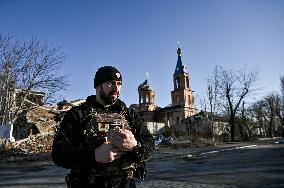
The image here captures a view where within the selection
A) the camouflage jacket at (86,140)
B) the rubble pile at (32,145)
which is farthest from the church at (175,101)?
the camouflage jacket at (86,140)

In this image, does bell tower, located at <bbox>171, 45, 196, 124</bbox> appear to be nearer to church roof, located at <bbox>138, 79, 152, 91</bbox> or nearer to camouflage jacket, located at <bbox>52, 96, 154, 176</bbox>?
church roof, located at <bbox>138, 79, 152, 91</bbox>

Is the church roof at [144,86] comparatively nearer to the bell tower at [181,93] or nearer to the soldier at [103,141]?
the bell tower at [181,93]

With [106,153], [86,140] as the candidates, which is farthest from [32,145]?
[106,153]

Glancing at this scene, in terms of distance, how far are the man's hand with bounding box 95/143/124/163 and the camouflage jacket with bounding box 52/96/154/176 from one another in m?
0.07

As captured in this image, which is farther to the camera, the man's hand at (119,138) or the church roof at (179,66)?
the church roof at (179,66)

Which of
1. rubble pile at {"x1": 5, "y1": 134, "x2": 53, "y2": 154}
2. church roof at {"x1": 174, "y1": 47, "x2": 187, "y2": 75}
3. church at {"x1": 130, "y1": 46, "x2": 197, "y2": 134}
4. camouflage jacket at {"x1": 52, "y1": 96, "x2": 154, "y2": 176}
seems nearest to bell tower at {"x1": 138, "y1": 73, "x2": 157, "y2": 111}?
church at {"x1": 130, "y1": 46, "x2": 197, "y2": 134}

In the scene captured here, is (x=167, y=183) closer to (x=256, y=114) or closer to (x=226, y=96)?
(x=226, y=96)

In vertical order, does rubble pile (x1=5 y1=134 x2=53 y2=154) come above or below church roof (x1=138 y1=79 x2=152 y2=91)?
below

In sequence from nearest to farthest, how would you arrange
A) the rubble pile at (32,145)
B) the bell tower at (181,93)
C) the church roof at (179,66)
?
the rubble pile at (32,145) < the bell tower at (181,93) < the church roof at (179,66)

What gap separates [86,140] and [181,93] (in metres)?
82.7

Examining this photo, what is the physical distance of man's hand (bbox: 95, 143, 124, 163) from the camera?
2.41 meters

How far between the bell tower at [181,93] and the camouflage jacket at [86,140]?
7865cm

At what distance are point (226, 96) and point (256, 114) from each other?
30896 mm

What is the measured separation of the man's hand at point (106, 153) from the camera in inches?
94.9
